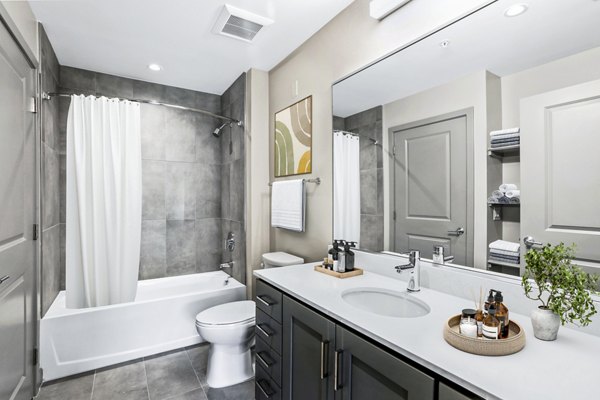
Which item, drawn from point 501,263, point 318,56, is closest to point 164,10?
point 318,56

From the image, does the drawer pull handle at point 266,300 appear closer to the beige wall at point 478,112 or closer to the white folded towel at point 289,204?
the white folded towel at point 289,204

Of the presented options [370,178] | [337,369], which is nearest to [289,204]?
[370,178]

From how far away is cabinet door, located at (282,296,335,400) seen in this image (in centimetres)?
116

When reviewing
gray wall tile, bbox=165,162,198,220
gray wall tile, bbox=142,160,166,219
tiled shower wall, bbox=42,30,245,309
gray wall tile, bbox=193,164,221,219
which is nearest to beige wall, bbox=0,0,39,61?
tiled shower wall, bbox=42,30,245,309

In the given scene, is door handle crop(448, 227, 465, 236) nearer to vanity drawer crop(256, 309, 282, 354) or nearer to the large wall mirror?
the large wall mirror

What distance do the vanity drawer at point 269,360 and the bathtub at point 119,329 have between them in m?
1.11

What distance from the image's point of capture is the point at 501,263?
→ 1178 mm

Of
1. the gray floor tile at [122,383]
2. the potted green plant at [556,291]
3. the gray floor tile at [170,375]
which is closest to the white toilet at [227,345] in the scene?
the gray floor tile at [170,375]

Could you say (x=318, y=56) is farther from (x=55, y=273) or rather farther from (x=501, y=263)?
(x=55, y=273)

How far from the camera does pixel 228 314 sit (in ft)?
7.17

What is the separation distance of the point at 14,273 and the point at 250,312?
1.39 meters

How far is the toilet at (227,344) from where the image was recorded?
79.2 inches

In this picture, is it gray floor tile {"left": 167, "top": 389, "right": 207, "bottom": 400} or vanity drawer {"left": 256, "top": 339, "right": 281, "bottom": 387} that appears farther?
gray floor tile {"left": 167, "top": 389, "right": 207, "bottom": 400}

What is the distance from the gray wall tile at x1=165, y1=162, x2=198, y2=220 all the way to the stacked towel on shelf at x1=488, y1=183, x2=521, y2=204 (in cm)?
293
